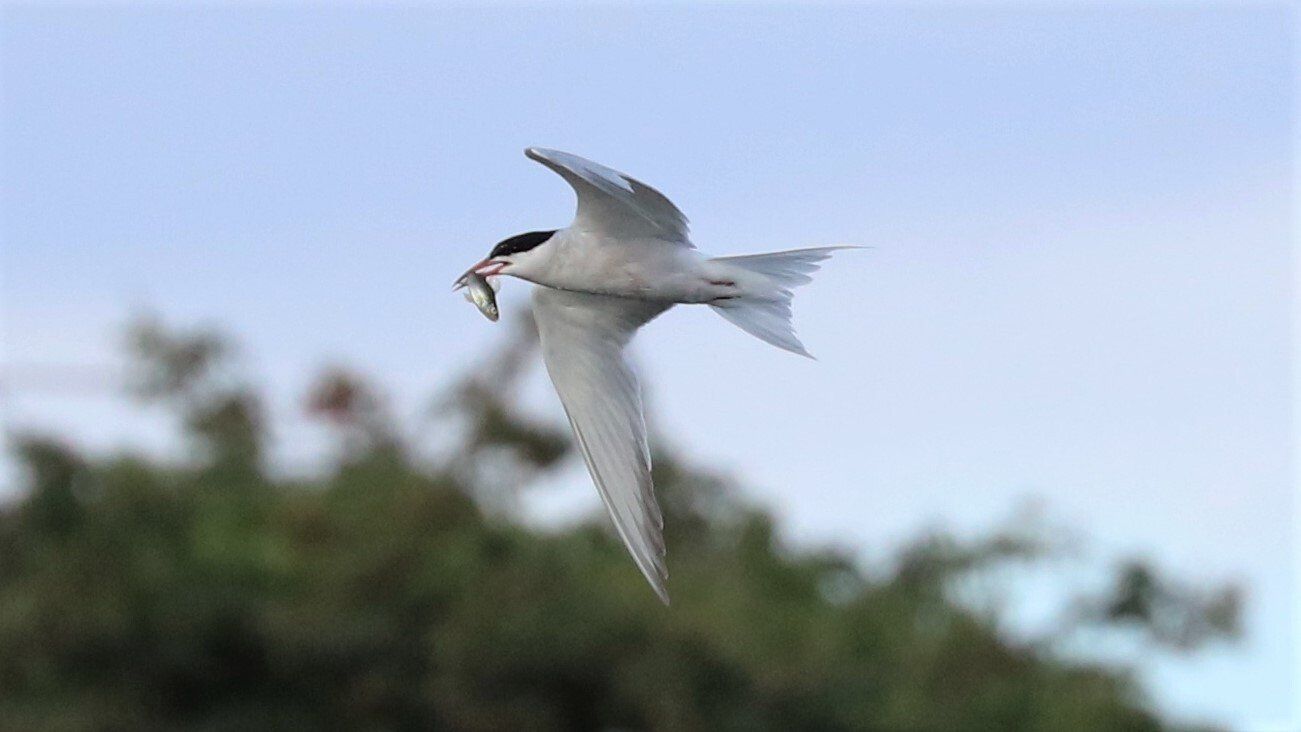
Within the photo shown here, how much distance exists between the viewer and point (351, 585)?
2342 centimetres

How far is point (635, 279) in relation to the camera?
650cm

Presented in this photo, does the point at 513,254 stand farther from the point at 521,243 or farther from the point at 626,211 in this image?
the point at 626,211

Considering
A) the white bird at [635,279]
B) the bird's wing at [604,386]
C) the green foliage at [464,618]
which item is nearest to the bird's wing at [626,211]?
the white bird at [635,279]

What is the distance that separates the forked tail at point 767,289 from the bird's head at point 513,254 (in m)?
0.48

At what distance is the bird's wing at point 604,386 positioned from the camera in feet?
21.9

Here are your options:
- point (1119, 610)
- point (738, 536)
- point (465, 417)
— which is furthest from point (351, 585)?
point (1119, 610)

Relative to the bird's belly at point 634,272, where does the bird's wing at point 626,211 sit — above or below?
above

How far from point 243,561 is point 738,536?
5.27 meters

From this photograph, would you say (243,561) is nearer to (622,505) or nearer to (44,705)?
(44,705)

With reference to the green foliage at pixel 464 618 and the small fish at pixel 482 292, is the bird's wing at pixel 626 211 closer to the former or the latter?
the small fish at pixel 482 292

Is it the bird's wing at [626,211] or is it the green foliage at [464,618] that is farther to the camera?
the green foliage at [464,618]

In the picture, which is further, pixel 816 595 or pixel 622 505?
pixel 816 595

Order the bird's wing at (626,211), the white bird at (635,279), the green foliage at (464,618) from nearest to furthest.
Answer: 1. the bird's wing at (626,211)
2. the white bird at (635,279)
3. the green foliage at (464,618)

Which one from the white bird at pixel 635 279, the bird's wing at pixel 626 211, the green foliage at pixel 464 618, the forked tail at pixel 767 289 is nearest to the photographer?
the bird's wing at pixel 626 211
